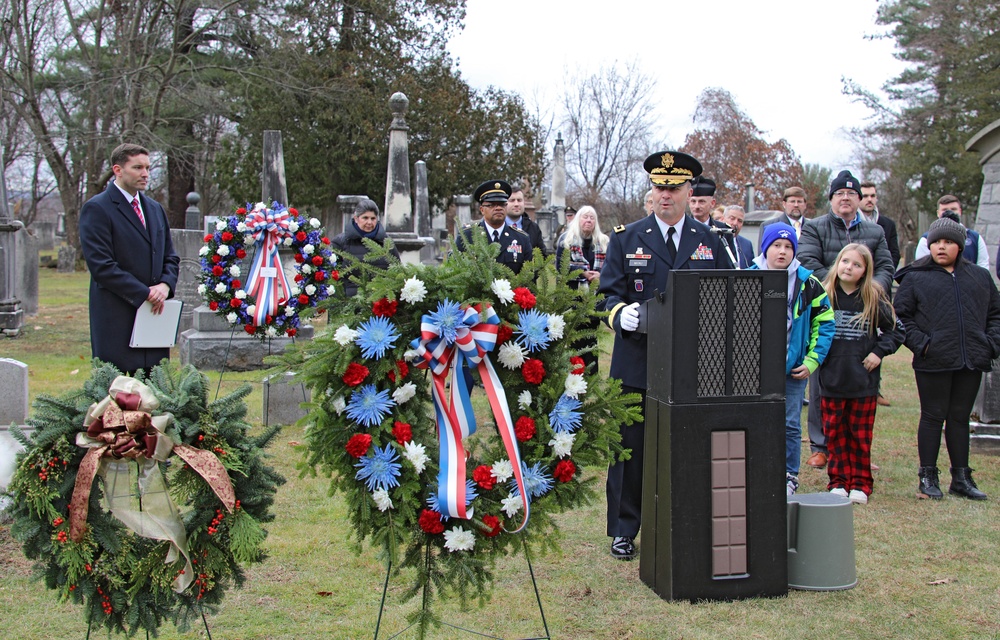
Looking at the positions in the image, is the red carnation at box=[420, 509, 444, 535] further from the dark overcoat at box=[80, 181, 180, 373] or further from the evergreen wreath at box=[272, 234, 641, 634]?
the dark overcoat at box=[80, 181, 180, 373]

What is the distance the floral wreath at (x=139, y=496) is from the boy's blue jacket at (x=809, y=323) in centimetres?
392

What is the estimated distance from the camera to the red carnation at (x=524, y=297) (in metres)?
3.71

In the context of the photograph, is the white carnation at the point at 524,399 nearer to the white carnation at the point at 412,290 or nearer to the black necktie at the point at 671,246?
the white carnation at the point at 412,290

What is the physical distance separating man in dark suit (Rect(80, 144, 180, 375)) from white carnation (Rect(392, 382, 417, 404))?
275 centimetres

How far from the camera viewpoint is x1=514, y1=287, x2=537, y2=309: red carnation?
3707 millimetres

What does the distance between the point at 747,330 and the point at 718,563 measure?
112cm

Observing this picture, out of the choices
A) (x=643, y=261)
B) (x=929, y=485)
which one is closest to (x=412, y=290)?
(x=643, y=261)

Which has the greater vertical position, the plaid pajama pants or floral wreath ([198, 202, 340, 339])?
floral wreath ([198, 202, 340, 339])

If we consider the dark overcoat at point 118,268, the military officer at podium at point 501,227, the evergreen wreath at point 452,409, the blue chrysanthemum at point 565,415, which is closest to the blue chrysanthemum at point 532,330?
the evergreen wreath at point 452,409

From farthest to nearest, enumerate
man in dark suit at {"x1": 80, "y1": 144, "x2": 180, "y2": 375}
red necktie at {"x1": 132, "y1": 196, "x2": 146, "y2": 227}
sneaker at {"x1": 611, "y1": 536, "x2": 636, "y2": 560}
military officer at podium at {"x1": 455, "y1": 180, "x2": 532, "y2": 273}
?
military officer at podium at {"x1": 455, "y1": 180, "x2": 532, "y2": 273}, red necktie at {"x1": 132, "y1": 196, "x2": 146, "y2": 227}, man in dark suit at {"x1": 80, "y1": 144, "x2": 180, "y2": 375}, sneaker at {"x1": 611, "y1": 536, "x2": 636, "y2": 560}

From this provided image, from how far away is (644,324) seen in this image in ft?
15.6

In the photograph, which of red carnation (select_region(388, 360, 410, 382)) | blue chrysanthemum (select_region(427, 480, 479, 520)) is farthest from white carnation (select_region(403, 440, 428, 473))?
red carnation (select_region(388, 360, 410, 382))

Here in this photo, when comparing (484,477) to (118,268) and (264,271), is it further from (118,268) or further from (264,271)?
(264,271)

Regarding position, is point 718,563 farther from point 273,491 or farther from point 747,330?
point 273,491
